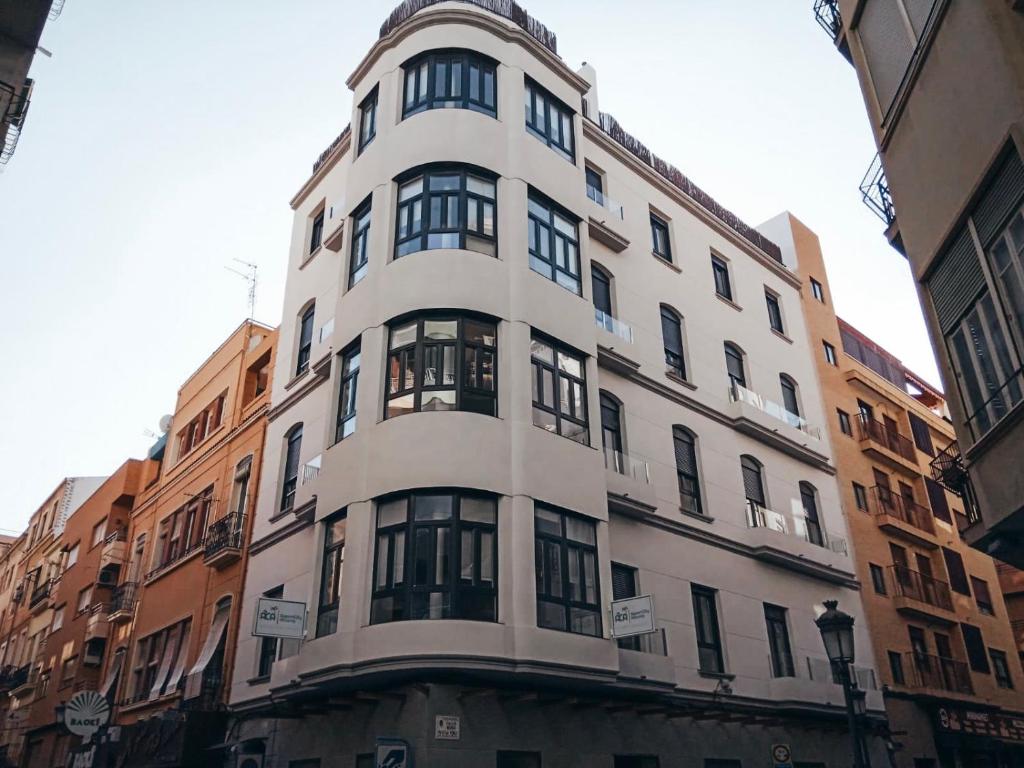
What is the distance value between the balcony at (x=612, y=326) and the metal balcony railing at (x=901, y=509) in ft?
37.3

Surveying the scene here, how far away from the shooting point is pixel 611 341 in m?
18.8

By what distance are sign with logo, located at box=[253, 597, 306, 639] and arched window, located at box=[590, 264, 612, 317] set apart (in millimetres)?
9594

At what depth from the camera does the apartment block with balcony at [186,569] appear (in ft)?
62.8

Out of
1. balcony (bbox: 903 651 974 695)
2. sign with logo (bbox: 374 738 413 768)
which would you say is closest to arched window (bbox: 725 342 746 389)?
balcony (bbox: 903 651 974 695)

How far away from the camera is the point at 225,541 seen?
20578 millimetres

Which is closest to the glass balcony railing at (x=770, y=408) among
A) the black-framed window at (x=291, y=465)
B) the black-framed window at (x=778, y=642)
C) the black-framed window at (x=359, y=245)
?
the black-framed window at (x=778, y=642)

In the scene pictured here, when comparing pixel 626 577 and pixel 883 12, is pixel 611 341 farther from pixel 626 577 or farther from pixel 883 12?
pixel 883 12

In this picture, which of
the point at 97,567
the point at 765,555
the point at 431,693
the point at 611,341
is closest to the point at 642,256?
the point at 611,341

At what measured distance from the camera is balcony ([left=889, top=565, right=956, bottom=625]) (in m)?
24.6

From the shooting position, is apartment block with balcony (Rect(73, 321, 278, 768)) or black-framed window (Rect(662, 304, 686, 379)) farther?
black-framed window (Rect(662, 304, 686, 379))

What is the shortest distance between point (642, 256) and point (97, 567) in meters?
22.0

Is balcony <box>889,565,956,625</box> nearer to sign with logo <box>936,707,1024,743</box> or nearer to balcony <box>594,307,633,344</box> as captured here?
sign with logo <box>936,707,1024,743</box>

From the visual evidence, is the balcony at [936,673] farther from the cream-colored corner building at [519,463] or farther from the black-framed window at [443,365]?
the black-framed window at [443,365]

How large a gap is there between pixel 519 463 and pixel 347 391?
13.7 ft
